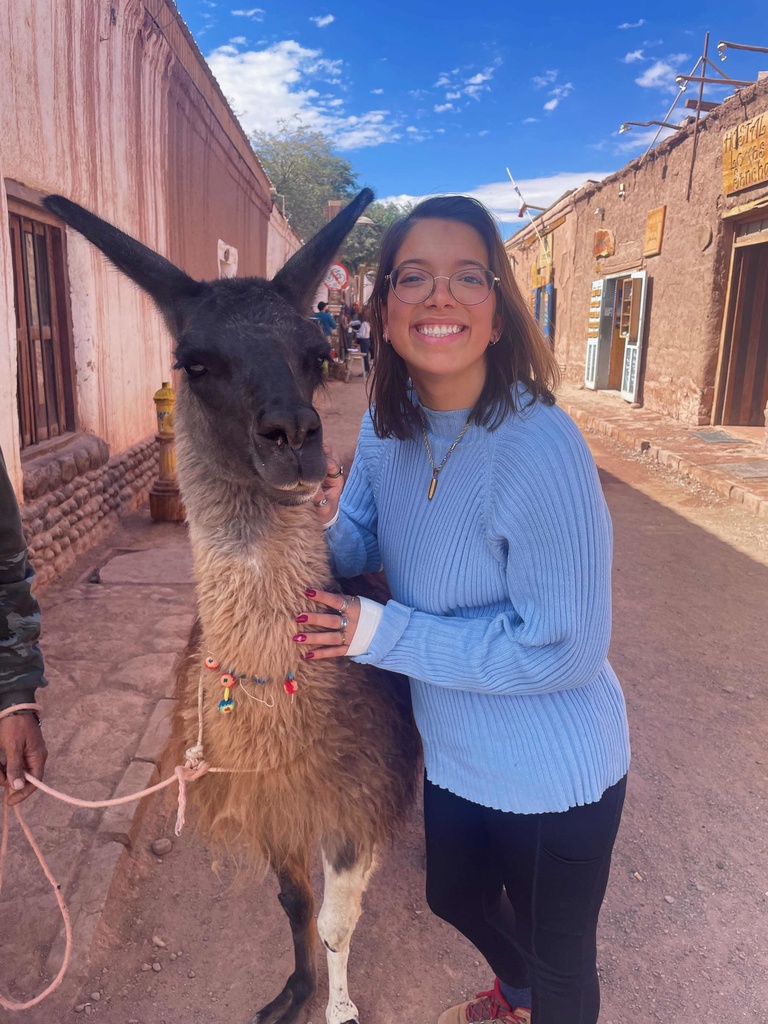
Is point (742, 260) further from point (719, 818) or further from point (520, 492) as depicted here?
point (520, 492)

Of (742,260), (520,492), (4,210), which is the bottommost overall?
(520,492)

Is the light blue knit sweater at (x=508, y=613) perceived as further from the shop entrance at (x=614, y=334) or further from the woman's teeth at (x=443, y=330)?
the shop entrance at (x=614, y=334)

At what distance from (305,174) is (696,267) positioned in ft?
90.0

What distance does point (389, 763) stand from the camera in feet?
5.95

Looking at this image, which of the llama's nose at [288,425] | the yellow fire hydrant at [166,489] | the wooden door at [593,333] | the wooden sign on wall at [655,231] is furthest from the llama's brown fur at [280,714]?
the wooden door at [593,333]

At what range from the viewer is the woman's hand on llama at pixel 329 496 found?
5.52 ft

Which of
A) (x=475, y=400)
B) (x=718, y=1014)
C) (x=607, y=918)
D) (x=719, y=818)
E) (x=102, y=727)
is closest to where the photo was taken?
(x=475, y=400)

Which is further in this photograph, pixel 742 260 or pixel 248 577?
pixel 742 260

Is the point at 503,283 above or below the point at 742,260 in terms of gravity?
below

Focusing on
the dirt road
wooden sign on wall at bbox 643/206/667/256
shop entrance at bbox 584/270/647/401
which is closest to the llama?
the dirt road

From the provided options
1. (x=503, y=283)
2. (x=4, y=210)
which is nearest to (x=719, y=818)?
(x=503, y=283)

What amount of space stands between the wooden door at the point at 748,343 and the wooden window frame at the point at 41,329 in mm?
8486

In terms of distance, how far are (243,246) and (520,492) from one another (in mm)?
12921

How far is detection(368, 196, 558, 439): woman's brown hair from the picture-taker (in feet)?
4.63
